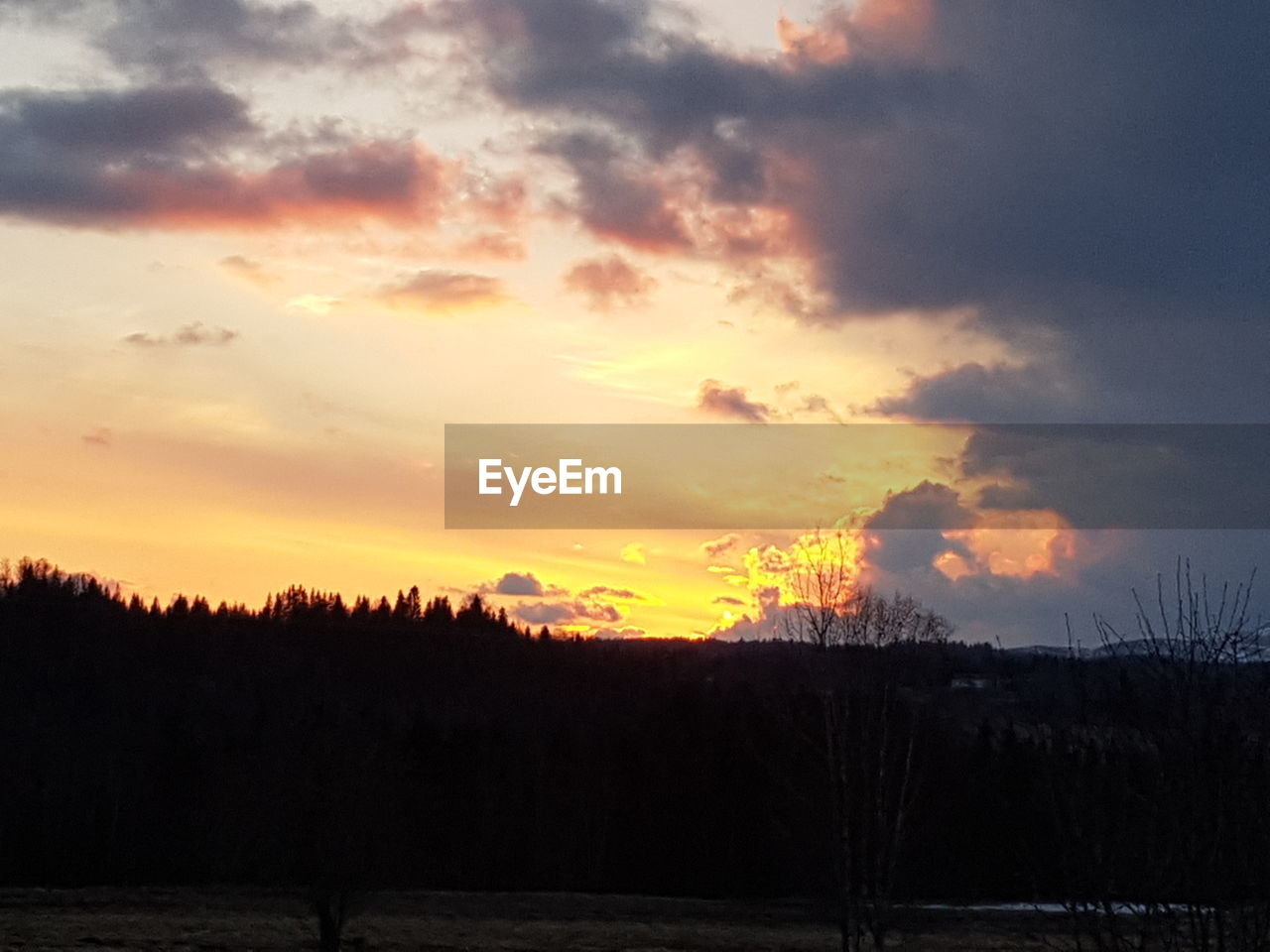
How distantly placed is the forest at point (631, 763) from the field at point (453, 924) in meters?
2.55

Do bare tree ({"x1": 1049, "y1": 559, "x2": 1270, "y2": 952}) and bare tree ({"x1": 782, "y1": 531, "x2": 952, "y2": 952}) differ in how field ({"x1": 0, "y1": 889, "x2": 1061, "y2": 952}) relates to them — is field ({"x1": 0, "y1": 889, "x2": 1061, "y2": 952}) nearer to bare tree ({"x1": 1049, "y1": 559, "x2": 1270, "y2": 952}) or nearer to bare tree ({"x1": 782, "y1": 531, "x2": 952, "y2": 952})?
bare tree ({"x1": 782, "y1": 531, "x2": 952, "y2": 952})

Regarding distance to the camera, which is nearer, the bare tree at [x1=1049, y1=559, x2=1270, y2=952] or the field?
the bare tree at [x1=1049, y1=559, x2=1270, y2=952]

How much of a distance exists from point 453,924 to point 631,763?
26.1 meters

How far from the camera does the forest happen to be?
27.7ft

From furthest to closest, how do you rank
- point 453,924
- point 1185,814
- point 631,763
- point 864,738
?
point 631,763 → point 453,924 → point 864,738 → point 1185,814

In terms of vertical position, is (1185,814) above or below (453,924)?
above

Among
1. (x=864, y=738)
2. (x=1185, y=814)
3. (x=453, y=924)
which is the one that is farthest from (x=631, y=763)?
(x=1185, y=814)

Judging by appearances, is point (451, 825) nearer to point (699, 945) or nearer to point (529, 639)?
point (699, 945)

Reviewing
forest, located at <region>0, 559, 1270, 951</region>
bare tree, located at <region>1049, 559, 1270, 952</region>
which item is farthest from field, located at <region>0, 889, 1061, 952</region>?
bare tree, located at <region>1049, 559, 1270, 952</region>

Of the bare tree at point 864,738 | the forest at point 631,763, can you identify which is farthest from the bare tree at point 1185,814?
the bare tree at point 864,738

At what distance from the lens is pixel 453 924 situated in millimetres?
44438

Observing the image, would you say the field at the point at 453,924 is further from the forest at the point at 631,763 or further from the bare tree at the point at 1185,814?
the bare tree at the point at 1185,814

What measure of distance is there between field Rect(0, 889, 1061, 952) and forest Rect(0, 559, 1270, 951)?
2.55 metres

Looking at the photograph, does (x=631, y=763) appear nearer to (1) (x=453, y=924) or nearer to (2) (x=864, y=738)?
(1) (x=453, y=924)
